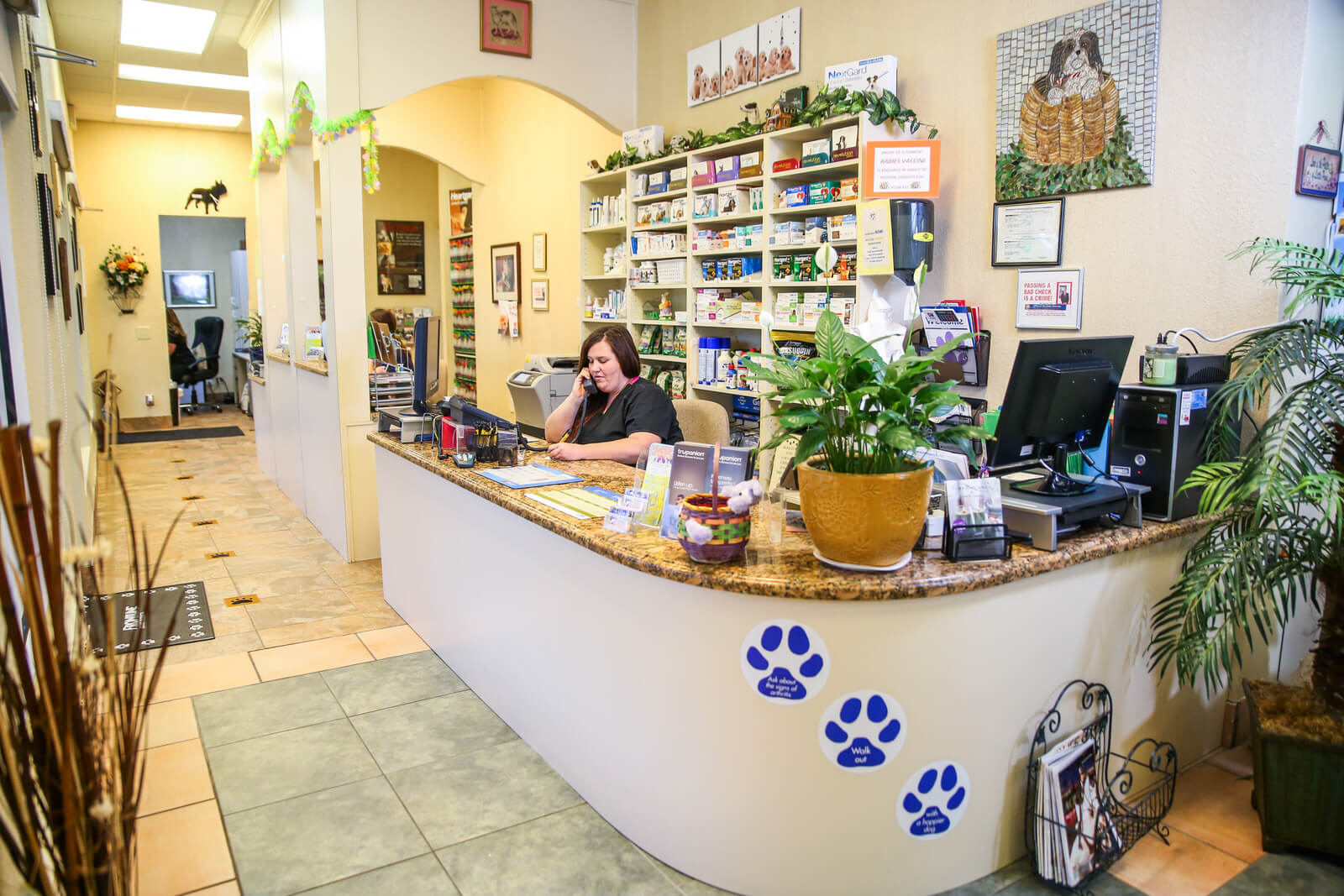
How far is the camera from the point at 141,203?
37.4ft

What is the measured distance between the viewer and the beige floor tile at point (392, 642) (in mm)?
4059

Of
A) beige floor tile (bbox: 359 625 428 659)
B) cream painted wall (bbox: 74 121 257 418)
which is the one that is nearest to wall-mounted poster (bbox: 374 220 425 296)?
cream painted wall (bbox: 74 121 257 418)

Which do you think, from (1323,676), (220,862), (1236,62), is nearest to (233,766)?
(220,862)

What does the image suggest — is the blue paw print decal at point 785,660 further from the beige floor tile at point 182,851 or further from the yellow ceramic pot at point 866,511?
the beige floor tile at point 182,851

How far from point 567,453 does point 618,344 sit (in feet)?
1.80

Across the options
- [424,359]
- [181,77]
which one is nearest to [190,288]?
[181,77]

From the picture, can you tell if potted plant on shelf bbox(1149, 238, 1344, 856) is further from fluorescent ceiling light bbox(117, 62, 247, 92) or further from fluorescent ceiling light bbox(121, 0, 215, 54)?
fluorescent ceiling light bbox(117, 62, 247, 92)

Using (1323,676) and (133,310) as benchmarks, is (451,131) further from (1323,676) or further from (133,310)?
(1323,676)

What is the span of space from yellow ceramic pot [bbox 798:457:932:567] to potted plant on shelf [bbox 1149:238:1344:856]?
97 centimetres

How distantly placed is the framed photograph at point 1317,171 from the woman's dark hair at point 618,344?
2.48m

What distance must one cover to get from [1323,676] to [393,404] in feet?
15.9

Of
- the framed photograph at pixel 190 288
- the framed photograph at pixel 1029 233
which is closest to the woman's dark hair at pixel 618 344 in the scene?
the framed photograph at pixel 1029 233

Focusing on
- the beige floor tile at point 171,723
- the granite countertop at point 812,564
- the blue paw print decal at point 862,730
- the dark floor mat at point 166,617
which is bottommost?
the beige floor tile at point 171,723

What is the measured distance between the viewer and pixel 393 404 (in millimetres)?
5672
